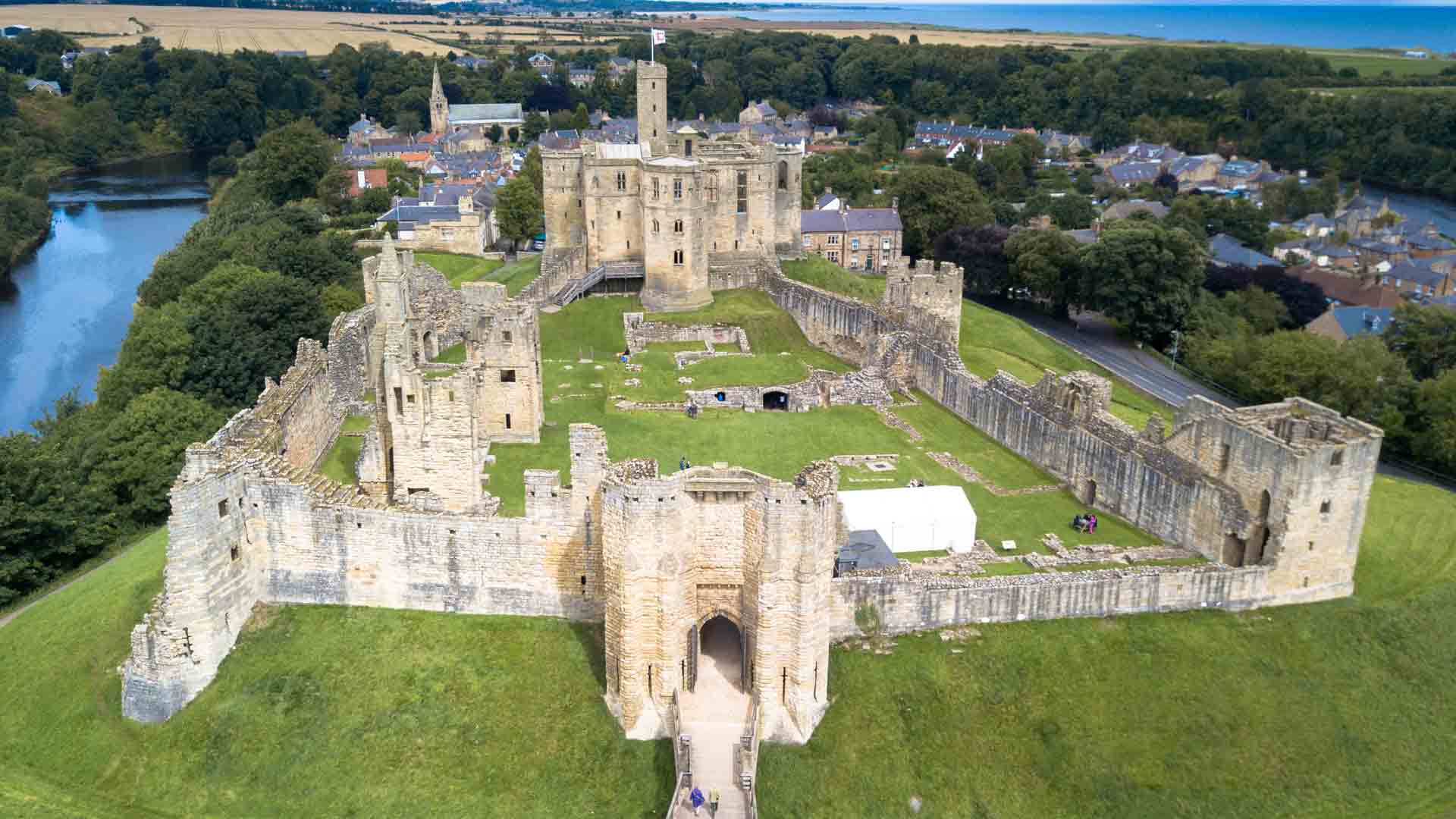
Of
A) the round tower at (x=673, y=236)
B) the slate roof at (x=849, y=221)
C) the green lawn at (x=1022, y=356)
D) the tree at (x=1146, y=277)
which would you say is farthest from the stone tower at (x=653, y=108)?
the tree at (x=1146, y=277)

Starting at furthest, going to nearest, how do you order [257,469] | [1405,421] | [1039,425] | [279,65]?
[279,65] < [1405,421] < [1039,425] < [257,469]

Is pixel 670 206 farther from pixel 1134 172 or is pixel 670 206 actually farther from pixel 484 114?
pixel 484 114

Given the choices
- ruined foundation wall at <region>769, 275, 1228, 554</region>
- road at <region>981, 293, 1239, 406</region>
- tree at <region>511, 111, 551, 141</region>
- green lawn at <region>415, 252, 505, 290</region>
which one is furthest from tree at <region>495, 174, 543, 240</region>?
tree at <region>511, 111, 551, 141</region>

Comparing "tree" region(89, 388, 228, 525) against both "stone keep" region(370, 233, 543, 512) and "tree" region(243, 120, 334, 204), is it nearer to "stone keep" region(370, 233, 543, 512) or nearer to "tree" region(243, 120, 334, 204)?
"stone keep" region(370, 233, 543, 512)

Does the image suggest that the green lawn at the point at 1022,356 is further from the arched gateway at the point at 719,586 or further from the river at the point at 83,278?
the river at the point at 83,278

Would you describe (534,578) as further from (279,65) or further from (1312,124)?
(279,65)

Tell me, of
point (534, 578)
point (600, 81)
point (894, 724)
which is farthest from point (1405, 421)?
point (600, 81)

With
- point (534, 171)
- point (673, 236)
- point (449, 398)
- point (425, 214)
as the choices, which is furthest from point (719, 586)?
point (534, 171)
